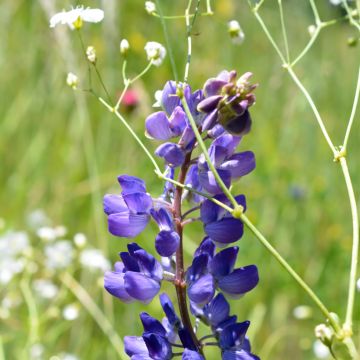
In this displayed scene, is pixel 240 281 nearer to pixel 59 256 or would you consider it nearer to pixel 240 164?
pixel 240 164

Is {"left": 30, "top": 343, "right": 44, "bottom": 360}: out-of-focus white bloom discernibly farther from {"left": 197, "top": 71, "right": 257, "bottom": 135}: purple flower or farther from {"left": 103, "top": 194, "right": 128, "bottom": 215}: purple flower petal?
{"left": 197, "top": 71, "right": 257, "bottom": 135}: purple flower

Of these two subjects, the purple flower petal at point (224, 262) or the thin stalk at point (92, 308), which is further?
the thin stalk at point (92, 308)

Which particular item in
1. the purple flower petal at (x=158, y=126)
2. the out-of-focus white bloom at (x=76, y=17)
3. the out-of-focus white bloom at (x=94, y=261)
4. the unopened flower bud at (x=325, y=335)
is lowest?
the out-of-focus white bloom at (x=94, y=261)

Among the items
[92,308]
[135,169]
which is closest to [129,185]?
[92,308]

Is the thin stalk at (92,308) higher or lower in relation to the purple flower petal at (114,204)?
lower

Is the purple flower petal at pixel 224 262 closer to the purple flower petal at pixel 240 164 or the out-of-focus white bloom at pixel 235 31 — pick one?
the purple flower petal at pixel 240 164

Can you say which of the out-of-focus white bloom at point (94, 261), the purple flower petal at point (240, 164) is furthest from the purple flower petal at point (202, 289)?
the out-of-focus white bloom at point (94, 261)

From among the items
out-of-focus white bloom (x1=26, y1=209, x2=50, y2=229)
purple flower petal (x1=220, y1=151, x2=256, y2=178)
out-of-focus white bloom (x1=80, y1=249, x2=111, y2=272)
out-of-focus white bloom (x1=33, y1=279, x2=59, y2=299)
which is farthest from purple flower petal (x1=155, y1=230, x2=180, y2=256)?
out-of-focus white bloom (x1=26, y1=209, x2=50, y2=229)

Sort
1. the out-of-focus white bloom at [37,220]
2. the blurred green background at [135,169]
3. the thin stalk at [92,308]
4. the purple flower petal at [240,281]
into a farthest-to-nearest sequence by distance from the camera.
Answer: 1. the out-of-focus white bloom at [37,220]
2. the blurred green background at [135,169]
3. the thin stalk at [92,308]
4. the purple flower petal at [240,281]
